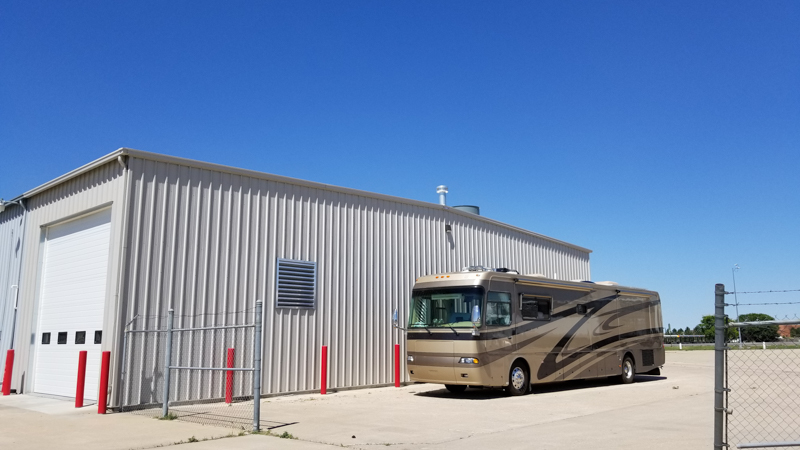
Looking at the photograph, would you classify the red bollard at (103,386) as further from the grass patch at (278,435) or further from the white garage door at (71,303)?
the grass patch at (278,435)

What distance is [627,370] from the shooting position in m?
18.5

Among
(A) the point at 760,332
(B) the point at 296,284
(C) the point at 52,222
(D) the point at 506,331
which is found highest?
(C) the point at 52,222

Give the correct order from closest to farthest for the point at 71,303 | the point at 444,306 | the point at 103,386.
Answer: the point at 103,386, the point at 444,306, the point at 71,303

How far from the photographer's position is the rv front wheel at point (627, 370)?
18.4 m

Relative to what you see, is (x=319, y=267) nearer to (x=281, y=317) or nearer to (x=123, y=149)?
(x=281, y=317)

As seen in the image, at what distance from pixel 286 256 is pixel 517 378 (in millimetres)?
6023

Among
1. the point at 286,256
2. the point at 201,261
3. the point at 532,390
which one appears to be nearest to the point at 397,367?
the point at 532,390

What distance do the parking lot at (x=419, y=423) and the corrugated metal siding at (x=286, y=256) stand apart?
1541 millimetres

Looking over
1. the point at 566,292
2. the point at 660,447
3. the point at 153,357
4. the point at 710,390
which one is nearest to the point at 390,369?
the point at 566,292

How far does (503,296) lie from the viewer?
47.7ft

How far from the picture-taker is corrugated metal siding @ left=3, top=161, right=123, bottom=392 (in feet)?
42.1

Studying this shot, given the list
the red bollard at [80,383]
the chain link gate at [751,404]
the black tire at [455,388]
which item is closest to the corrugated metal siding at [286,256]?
the red bollard at [80,383]

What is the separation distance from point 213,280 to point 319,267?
296 cm

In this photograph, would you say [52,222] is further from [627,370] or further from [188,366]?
[627,370]
